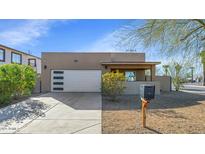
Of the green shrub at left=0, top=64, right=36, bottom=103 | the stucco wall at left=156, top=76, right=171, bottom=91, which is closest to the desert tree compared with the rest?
the green shrub at left=0, top=64, right=36, bottom=103

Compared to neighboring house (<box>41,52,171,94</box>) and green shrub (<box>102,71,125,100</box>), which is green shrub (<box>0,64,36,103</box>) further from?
green shrub (<box>102,71,125,100</box>)

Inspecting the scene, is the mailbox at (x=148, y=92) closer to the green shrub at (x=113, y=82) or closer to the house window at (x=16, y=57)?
the green shrub at (x=113, y=82)

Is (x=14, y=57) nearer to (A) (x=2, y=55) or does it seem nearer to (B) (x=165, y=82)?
(A) (x=2, y=55)

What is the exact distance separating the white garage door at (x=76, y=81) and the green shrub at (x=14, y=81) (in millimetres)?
4245

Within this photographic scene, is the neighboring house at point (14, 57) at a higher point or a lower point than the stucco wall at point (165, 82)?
higher

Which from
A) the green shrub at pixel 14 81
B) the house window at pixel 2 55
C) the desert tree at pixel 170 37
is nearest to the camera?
the desert tree at pixel 170 37


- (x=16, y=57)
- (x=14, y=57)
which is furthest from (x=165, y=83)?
(x=16, y=57)

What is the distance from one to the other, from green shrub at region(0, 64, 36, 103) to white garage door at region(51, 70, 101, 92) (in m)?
4.24

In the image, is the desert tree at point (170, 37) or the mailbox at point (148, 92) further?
the desert tree at point (170, 37)

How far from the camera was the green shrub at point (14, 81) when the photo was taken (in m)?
11.7

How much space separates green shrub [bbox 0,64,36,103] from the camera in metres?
11.7

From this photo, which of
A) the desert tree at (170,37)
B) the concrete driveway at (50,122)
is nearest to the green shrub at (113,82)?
the concrete driveway at (50,122)
